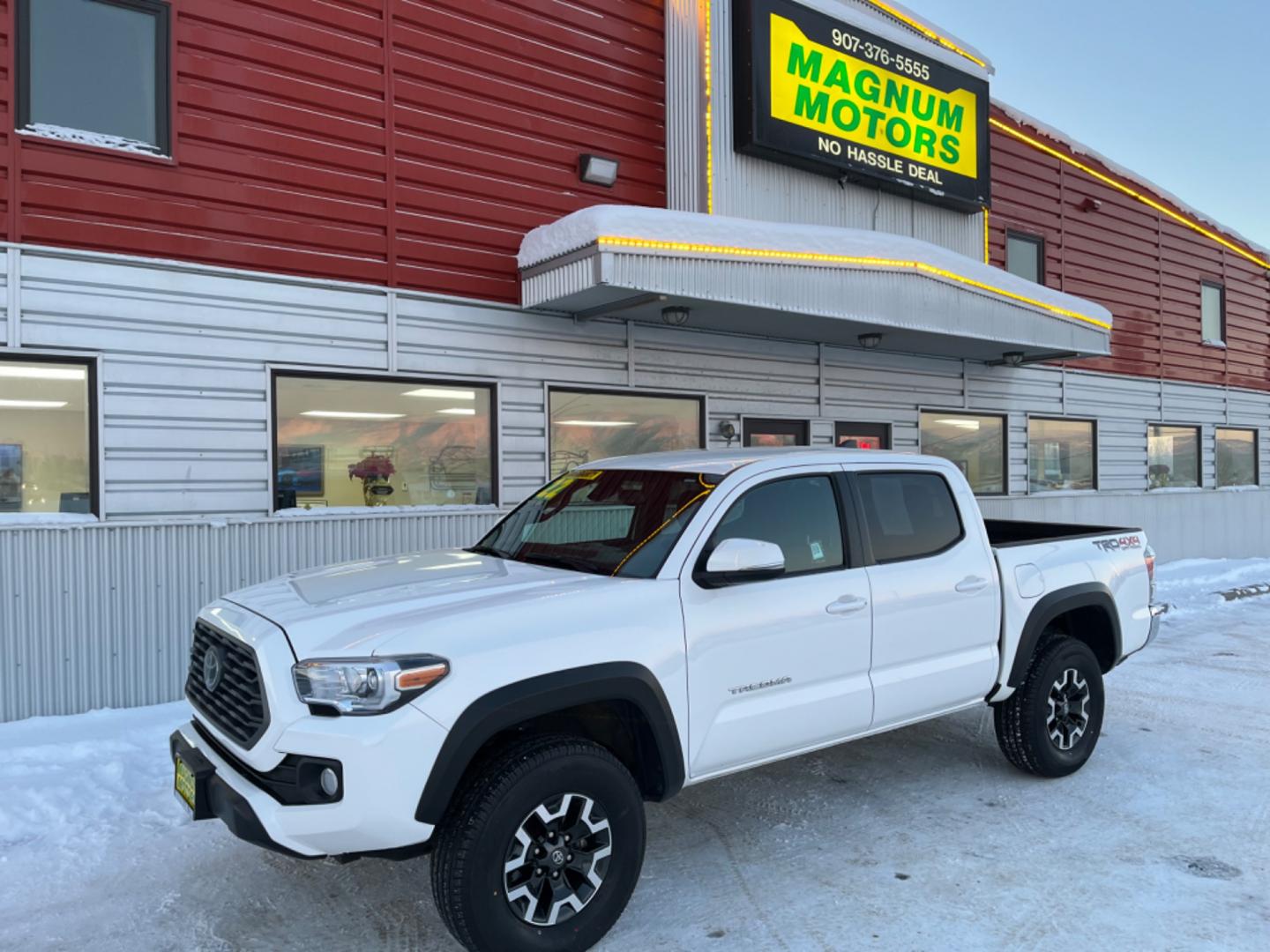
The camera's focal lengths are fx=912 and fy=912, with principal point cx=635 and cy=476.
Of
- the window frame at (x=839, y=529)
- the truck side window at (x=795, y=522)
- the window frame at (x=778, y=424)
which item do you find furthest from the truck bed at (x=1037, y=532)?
the window frame at (x=778, y=424)

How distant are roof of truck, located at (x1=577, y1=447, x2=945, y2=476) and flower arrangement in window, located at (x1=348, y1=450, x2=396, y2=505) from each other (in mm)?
3590

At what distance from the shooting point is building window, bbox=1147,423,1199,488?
16344 millimetres

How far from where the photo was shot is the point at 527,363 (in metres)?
8.80

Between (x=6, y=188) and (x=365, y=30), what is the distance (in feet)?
10.3

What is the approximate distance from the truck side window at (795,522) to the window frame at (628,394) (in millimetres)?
4306

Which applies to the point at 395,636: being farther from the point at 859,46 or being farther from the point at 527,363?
the point at 859,46

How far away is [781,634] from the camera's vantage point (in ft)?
12.8

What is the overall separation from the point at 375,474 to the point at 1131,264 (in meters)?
13.9

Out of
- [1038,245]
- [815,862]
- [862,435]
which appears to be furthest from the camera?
[1038,245]

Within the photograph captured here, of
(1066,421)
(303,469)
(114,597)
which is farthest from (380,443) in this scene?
(1066,421)

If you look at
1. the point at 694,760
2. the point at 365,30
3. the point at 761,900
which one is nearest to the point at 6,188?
the point at 365,30

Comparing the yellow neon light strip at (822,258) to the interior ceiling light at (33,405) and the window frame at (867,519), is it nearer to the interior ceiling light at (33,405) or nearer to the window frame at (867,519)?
the window frame at (867,519)

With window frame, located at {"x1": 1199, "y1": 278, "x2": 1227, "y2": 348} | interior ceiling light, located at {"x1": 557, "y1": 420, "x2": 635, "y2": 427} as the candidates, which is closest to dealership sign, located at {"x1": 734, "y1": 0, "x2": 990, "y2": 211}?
interior ceiling light, located at {"x1": 557, "y1": 420, "x2": 635, "y2": 427}

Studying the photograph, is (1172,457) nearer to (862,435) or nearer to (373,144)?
(862,435)
